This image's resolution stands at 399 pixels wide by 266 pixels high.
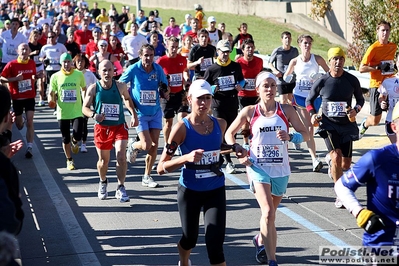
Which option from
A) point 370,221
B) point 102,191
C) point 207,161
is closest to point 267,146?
point 207,161

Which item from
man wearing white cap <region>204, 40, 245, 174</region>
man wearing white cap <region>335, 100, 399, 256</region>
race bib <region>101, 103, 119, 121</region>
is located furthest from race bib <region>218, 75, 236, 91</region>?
man wearing white cap <region>335, 100, 399, 256</region>

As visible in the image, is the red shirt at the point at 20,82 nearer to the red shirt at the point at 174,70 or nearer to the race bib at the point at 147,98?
the red shirt at the point at 174,70

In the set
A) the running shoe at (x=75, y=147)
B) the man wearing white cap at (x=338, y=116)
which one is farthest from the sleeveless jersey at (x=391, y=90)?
the running shoe at (x=75, y=147)

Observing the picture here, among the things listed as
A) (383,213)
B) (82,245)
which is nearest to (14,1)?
(82,245)

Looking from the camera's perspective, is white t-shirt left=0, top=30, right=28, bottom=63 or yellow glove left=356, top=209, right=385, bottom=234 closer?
yellow glove left=356, top=209, right=385, bottom=234

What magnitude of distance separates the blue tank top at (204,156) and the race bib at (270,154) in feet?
2.55

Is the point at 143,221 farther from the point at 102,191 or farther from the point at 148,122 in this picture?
the point at 148,122

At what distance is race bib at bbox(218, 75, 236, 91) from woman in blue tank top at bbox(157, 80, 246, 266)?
5.30m

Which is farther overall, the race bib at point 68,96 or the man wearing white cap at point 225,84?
the race bib at point 68,96

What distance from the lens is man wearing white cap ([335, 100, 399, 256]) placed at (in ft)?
17.7

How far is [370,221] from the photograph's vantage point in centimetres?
519

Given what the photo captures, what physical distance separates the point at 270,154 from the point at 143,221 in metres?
2.54

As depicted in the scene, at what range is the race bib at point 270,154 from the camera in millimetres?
7973

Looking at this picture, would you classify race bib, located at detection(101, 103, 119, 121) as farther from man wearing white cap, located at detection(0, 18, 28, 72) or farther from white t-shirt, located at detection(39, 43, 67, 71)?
man wearing white cap, located at detection(0, 18, 28, 72)
